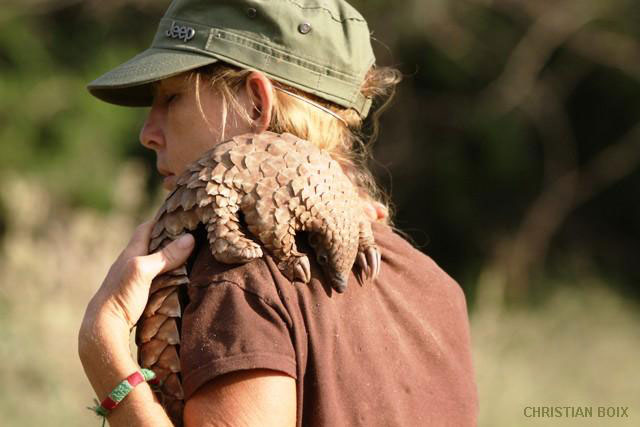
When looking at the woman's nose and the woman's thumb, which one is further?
the woman's nose

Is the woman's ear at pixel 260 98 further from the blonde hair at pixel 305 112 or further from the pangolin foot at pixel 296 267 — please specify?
the pangolin foot at pixel 296 267

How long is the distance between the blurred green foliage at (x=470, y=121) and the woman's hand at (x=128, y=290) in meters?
7.05

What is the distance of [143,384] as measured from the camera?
5.53 ft

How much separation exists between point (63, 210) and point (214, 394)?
684cm

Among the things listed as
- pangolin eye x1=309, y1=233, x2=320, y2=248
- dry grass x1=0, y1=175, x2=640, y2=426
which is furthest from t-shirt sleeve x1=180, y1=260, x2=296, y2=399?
dry grass x1=0, y1=175, x2=640, y2=426

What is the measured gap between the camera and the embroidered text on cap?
1.99 metres

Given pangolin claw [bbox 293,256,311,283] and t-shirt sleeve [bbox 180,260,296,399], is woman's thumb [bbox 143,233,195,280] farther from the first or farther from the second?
pangolin claw [bbox 293,256,311,283]

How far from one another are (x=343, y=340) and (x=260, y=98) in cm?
52

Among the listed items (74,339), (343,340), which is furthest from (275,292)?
(74,339)

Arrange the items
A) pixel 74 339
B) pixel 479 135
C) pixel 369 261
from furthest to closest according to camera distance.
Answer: pixel 479 135, pixel 74 339, pixel 369 261

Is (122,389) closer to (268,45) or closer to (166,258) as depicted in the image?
(166,258)

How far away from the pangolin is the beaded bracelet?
3 centimetres

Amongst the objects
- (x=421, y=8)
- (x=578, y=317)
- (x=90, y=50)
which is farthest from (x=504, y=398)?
(x=90, y=50)

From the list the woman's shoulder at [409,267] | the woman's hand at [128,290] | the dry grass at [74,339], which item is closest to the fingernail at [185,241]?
the woman's hand at [128,290]
